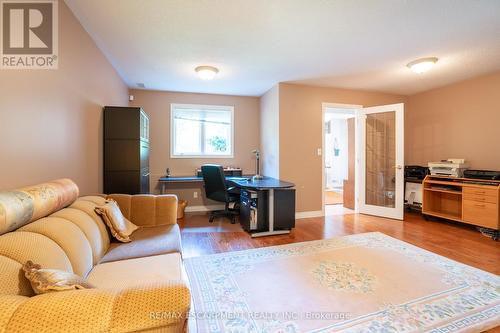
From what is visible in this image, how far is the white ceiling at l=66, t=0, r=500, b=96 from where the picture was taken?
203cm

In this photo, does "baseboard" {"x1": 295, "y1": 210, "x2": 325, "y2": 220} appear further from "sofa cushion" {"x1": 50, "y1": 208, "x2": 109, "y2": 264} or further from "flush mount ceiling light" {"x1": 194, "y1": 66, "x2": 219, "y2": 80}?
"sofa cushion" {"x1": 50, "y1": 208, "x2": 109, "y2": 264}

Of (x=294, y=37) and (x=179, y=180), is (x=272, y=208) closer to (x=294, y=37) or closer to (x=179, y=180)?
(x=179, y=180)

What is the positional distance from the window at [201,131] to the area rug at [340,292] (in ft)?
8.90

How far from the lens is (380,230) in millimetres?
3504

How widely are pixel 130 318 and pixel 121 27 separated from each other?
8.68 feet

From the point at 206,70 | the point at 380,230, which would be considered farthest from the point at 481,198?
the point at 206,70

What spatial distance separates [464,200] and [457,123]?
1.50 meters

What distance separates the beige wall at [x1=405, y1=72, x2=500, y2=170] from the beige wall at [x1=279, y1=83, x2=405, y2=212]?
1.83 meters

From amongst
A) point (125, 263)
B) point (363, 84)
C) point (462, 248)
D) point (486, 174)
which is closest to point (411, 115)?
point (363, 84)

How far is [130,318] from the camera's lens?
2.53 ft

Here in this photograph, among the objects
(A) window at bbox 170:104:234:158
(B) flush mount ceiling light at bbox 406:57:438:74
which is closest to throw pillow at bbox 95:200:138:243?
(A) window at bbox 170:104:234:158

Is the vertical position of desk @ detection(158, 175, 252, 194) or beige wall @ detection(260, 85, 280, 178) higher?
beige wall @ detection(260, 85, 280, 178)

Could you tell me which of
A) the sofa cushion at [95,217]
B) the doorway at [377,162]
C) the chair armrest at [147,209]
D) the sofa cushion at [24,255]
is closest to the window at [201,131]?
the doorway at [377,162]

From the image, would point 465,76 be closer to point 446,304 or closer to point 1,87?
point 446,304
